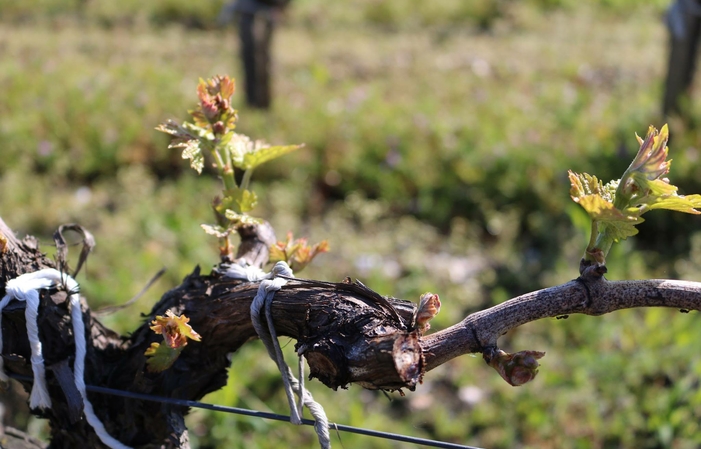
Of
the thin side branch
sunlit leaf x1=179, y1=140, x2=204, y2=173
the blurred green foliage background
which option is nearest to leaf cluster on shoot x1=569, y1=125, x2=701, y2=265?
the thin side branch

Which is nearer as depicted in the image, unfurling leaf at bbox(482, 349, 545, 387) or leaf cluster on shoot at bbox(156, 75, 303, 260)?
unfurling leaf at bbox(482, 349, 545, 387)

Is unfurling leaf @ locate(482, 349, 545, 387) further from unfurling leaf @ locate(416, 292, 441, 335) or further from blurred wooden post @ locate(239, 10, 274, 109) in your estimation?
blurred wooden post @ locate(239, 10, 274, 109)

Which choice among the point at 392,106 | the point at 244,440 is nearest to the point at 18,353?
the point at 244,440

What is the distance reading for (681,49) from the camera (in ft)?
13.9

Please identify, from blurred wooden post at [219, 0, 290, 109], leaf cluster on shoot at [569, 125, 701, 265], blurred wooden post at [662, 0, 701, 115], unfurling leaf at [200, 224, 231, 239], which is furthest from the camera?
blurred wooden post at [219, 0, 290, 109]

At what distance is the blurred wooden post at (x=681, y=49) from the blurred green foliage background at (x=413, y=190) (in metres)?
0.16

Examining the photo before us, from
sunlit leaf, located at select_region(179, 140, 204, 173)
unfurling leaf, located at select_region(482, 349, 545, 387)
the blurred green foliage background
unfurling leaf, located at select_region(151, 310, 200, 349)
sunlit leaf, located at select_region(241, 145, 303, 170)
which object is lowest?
unfurling leaf, located at select_region(482, 349, 545, 387)

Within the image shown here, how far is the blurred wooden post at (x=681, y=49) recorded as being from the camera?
13.5 ft

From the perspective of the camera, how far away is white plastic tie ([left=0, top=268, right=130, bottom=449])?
108 centimetres

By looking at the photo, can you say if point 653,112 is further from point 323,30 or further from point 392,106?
point 323,30

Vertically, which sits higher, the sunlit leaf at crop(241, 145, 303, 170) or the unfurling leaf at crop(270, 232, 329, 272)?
the sunlit leaf at crop(241, 145, 303, 170)

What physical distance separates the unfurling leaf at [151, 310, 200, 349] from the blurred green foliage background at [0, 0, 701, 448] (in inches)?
60.8

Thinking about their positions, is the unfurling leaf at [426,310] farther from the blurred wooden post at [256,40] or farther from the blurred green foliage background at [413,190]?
the blurred wooden post at [256,40]

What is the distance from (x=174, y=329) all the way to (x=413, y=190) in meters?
3.30
